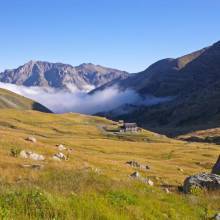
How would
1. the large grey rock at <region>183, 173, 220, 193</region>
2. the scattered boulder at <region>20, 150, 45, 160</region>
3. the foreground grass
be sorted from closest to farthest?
the foreground grass
the large grey rock at <region>183, 173, 220, 193</region>
the scattered boulder at <region>20, 150, 45, 160</region>

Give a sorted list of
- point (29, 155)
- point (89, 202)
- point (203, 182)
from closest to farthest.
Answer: point (89, 202), point (203, 182), point (29, 155)

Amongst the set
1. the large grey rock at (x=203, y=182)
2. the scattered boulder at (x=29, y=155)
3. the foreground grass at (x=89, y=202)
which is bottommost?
the scattered boulder at (x=29, y=155)

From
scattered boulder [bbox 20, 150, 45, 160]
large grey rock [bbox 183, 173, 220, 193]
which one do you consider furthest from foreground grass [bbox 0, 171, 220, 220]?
scattered boulder [bbox 20, 150, 45, 160]

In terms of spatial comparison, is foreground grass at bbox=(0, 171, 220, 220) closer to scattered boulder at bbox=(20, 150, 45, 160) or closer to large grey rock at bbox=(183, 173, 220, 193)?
large grey rock at bbox=(183, 173, 220, 193)

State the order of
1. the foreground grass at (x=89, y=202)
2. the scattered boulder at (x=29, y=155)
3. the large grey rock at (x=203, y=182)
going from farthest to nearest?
the scattered boulder at (x=29, y=155) → the large grey rock at (x=203, y=182) → the foreground grass at (x=89, y=202)

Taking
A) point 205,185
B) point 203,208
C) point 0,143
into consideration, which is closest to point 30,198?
point 203,208

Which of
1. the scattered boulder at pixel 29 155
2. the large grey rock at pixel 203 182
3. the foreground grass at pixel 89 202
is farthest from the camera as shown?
the scattered boulder at pixel 29 155

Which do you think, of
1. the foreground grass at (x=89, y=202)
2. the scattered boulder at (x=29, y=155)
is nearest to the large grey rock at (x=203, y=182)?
the foreground grass at (x=89, y=202)

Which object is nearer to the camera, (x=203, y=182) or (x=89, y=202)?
(x=89, y=202)

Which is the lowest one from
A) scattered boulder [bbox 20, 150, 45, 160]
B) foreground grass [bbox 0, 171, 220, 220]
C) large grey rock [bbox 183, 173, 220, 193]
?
scattered boulder [bbox 20, 150, 45, 160]

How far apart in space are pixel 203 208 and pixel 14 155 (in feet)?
91.6

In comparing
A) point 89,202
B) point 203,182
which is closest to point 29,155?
point 203,182

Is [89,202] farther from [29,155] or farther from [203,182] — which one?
[29,155]

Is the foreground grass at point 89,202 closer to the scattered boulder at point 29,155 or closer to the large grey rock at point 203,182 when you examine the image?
the large grey rock at point 203,182
